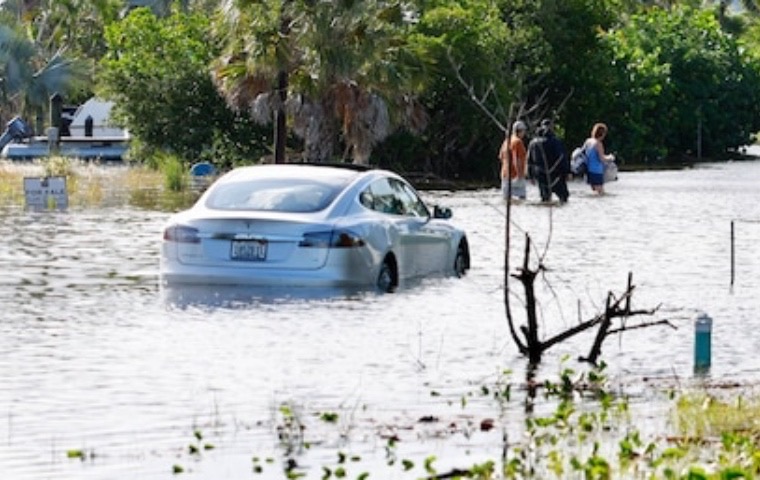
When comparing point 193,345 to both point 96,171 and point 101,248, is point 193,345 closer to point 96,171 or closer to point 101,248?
point 101,248

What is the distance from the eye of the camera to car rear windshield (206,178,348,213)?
21.3 meters

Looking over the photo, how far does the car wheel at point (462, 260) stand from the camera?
81.9 ft

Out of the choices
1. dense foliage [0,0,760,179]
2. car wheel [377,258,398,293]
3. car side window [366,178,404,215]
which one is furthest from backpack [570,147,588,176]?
car wheel [377,258,398,293]

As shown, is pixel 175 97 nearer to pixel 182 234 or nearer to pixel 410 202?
pixel 410 202

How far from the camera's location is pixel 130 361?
16.1 metres

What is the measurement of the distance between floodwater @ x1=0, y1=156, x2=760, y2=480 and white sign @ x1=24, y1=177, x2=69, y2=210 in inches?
420

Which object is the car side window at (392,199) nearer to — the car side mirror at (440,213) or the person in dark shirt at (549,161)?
the car side mirror at (440,213)

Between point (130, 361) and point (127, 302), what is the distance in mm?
5025

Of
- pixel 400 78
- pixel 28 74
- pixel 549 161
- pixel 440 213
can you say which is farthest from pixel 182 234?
pixel 28 74

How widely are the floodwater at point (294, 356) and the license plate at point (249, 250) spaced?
334mm

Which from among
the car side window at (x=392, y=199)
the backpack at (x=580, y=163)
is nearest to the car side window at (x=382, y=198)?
the car side window at (x=392, y=199)

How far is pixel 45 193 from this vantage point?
40.7m

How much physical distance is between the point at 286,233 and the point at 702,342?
6.35 m

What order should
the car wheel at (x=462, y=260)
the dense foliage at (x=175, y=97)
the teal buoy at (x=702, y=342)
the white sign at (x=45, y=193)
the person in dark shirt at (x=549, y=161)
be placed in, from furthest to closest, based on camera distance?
the dense foliage at (x=175, y=97) < the white sign at (x=45, y=193) < the person in dark shirt at (x=549, y=161) < the car wheel at (x=462, y=260) < the teal buoy at (x=702, y=342)
